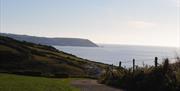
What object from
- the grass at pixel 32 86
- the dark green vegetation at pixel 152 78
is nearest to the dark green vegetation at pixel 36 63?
the grass at pixel 32 86

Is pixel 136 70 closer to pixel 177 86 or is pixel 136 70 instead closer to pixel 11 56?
pixel 177 86

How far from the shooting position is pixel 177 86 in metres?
23.2

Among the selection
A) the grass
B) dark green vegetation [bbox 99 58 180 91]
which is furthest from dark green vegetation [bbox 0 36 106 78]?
dark green vegetation [bbox 99 58 180 91]

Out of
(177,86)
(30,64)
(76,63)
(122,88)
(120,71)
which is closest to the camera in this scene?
(177,86)

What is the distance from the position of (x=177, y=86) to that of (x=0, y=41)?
260 ft

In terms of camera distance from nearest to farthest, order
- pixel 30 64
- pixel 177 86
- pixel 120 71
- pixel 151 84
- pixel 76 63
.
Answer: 1. pixel 177 86
2. pixel 151 84
3. pixel 120 71
4. pixel 30 64
5. pixel 76 63

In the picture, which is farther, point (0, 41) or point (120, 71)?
point (0, 41)

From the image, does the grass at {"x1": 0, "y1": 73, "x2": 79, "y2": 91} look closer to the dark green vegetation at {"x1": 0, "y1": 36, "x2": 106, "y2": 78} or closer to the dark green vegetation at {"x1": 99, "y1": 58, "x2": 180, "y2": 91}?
the dark green vegetation at {"x1": 99, "y1": 58, "x2": 180, "y2": 91}

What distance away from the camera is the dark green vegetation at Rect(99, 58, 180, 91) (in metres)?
23.7

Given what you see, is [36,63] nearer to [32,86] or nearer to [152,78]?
[32,86]

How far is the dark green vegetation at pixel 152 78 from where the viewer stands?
77.8 feet

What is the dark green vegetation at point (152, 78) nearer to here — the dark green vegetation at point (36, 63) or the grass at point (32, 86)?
the grass at point (32, 86)

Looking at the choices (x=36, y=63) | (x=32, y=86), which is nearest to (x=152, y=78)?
(x=32, y=86)

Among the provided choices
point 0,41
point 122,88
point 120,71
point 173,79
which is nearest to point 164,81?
point 173,79
